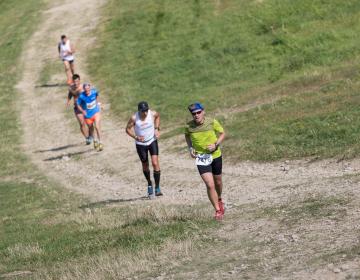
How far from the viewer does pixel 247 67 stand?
30.8 metres

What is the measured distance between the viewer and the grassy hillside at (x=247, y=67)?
21062 millimetres

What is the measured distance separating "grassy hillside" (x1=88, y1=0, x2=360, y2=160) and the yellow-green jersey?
195 inches

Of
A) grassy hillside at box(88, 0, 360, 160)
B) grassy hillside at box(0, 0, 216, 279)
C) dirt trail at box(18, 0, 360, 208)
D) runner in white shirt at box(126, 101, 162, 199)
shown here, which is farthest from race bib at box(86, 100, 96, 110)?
runner in white shirt at box(126, 101, 162, 199)

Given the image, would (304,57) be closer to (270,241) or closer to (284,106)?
(284,106)

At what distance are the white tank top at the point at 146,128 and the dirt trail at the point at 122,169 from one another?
4.77 feet

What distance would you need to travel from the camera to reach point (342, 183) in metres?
14.6

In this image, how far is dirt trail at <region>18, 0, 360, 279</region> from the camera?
15770 millimetres

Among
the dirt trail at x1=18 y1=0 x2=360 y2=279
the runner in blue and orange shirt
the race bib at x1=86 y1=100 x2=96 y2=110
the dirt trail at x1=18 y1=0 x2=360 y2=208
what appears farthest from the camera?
the race bib at x1=86 y1=100 x2=96 y2=110

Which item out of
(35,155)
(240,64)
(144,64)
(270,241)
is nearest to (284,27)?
(240,64)

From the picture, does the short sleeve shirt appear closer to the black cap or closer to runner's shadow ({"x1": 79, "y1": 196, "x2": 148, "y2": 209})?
runner's shadow ({"x1": 79, "y1": 196, "x2": 148, "y2": 209})

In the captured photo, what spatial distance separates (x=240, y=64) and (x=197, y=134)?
17770 mm

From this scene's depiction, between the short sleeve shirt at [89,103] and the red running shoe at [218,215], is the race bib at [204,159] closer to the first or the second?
the red running shoe at [218,215]

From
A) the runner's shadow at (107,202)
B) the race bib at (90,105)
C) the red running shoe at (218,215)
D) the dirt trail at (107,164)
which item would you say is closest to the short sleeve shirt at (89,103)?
the race bib at (90,105)

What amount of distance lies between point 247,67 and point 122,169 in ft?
33.3
